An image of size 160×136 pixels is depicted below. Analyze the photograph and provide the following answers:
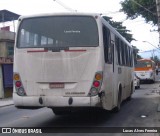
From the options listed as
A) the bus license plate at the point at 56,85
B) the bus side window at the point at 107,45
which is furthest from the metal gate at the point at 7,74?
the bus license plate at the point at 56,85

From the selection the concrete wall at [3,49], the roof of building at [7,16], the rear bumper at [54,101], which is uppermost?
the roof of building at [7,16]

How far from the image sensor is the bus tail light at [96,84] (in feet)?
32.9

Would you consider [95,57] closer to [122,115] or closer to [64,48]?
[64,48]

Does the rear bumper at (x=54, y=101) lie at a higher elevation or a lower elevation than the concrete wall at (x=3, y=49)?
lower

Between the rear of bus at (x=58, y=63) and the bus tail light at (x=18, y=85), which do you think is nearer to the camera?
the rear of bus at (x=58, y=63)

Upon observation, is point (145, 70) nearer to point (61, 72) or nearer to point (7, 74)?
point (7, 74)

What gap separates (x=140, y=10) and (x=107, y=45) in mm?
31971

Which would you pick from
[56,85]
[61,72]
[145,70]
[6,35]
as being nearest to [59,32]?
[61,72]

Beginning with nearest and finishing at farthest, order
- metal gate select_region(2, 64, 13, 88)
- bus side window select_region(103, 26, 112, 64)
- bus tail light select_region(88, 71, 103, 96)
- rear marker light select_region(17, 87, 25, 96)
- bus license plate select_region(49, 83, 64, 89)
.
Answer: bus tail light select_region(88, 71, 103, 96)
bus license plate select_region(49, 83, 64, 89)
rear marker light select_region(17, 87, 25, 96)
bus side window select_region(103, 26, 112, 64)
metal gate select_region(2, 64, 13, 88)

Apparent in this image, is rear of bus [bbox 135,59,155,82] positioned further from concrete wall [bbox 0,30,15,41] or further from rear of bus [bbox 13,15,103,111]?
rear of bus [bbox 13,15,103,111]

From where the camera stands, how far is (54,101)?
10.1m

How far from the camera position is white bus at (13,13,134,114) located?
33.1 ft

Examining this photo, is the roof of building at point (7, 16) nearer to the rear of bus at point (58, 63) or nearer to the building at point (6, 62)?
the building at point (6, 62)

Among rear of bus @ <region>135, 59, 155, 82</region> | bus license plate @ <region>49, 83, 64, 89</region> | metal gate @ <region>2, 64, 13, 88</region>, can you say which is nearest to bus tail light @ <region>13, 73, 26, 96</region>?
bus license plate @ <region>49, 83, 64, 89</region>
